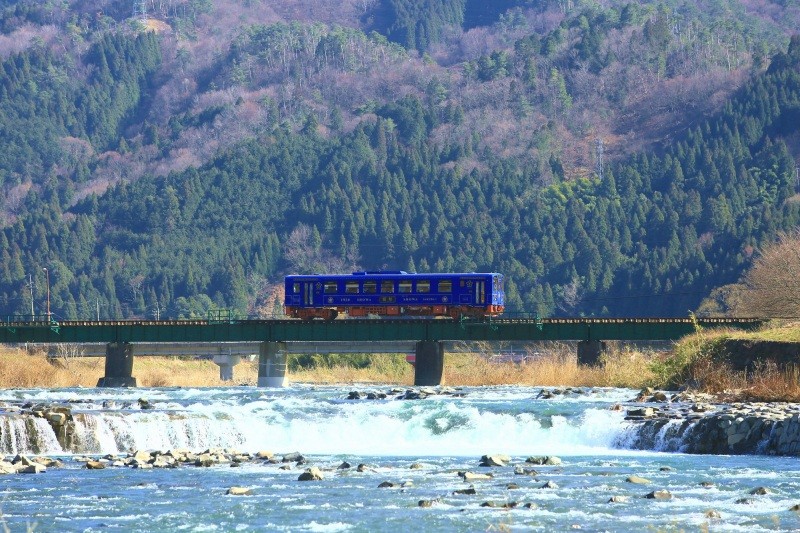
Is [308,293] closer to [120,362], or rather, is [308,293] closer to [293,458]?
[120,362]

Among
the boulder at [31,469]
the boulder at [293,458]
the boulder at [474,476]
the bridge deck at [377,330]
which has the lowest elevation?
the boulder at [31,469]

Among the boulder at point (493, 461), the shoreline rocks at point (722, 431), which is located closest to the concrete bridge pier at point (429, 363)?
the shoreline rocks at point (722, 431)

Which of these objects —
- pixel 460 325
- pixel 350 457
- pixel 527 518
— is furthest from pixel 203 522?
pixel 460 325

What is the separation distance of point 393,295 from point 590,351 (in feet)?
43.3

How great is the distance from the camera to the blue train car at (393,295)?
10325 centimetres

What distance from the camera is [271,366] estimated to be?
106m

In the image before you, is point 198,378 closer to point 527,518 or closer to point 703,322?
point 703,322

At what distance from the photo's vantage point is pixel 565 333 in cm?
10200

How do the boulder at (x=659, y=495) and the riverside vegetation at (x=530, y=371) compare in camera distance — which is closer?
the boulder at (x=659, y=495)

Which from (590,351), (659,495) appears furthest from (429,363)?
(659,495)

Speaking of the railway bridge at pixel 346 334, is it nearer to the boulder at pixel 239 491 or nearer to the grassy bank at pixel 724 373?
the grassy bank at pixel 724 373

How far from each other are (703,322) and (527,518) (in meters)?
64.5

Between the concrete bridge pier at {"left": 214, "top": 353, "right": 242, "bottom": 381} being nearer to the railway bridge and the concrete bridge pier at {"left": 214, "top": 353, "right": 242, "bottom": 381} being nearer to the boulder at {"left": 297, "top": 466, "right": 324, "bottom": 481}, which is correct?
the railway bridge

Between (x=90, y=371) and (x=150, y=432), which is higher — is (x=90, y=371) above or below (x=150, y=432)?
above
